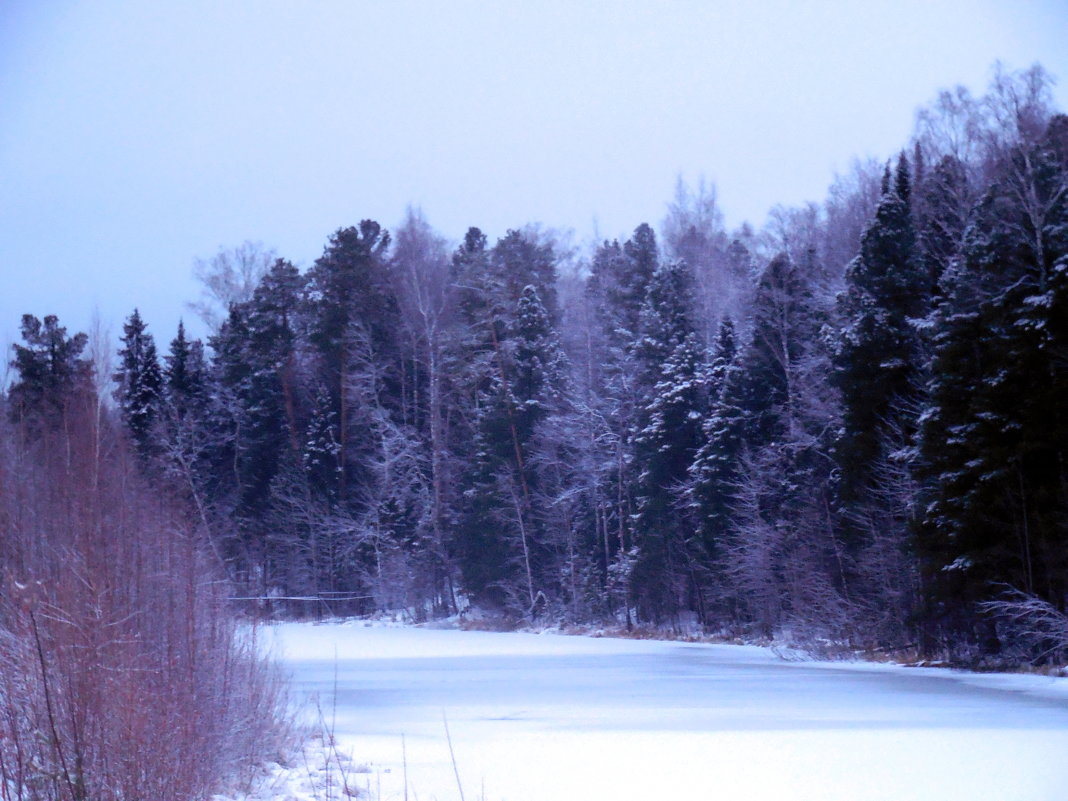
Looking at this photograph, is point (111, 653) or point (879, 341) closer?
point (111, 653)

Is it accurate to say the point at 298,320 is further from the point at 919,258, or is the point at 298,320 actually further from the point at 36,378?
the point at 919,258

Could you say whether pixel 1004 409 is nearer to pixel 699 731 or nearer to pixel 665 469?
pixel 699 731

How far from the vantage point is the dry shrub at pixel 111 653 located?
7.20 metres

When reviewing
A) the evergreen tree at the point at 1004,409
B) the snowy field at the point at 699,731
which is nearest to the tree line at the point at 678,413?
the evergreen tree at the point at 1004,409

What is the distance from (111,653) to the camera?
25.8ft

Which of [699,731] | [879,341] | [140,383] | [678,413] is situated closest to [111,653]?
[699,731]

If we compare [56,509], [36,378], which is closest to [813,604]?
[56,509]

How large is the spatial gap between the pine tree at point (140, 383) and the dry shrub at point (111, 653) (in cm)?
4256

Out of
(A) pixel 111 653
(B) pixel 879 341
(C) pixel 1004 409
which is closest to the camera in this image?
(A) pixel 111 653

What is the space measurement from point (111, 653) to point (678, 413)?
34.8m

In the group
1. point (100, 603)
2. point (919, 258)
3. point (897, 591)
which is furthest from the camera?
point (919, 258)

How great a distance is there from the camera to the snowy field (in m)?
10.9

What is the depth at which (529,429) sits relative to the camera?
160ft

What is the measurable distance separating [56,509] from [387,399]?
Answer: 4456 centimetres
